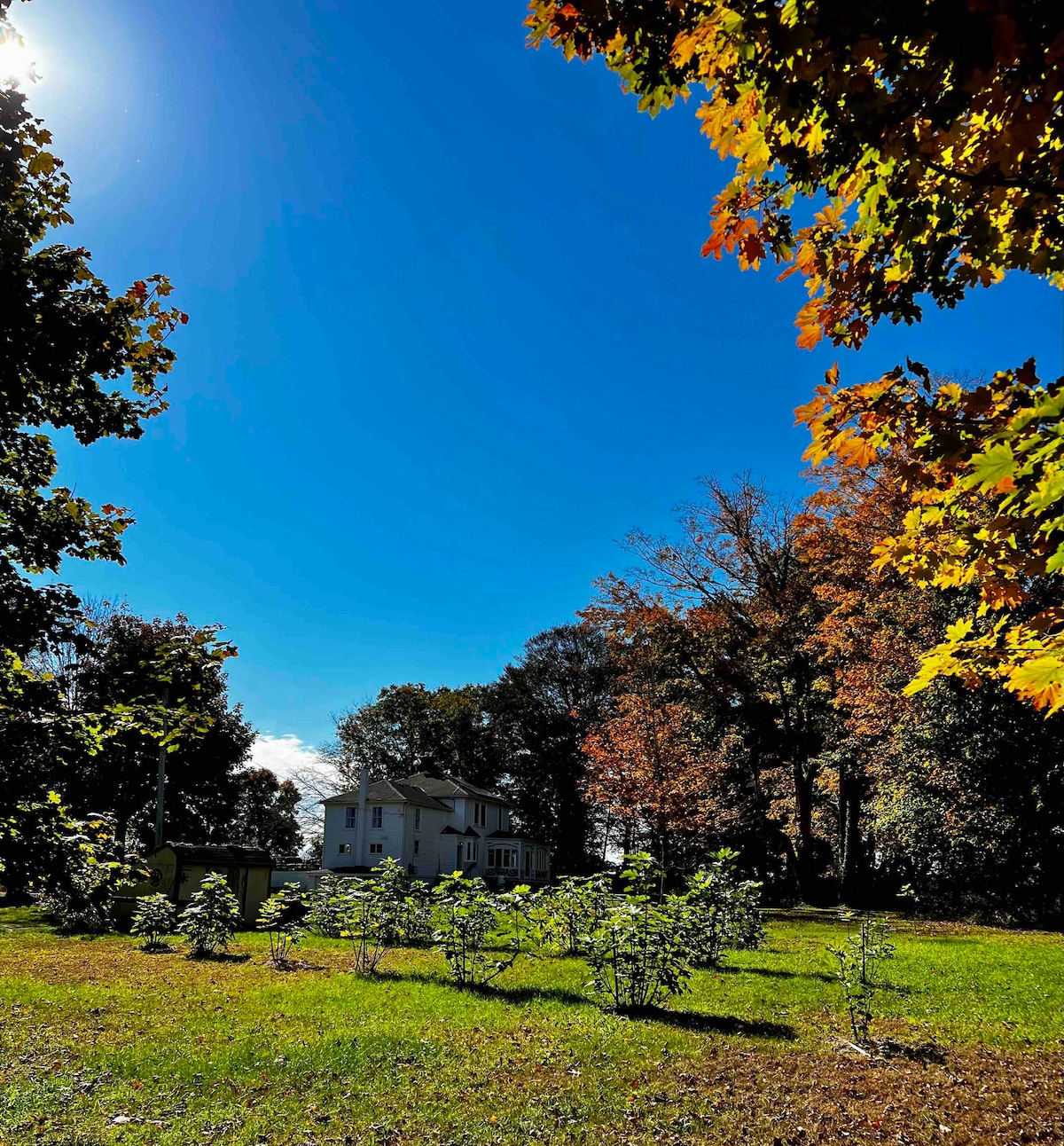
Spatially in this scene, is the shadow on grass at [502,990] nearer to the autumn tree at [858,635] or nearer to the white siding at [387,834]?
the autumn tree at [858,635]

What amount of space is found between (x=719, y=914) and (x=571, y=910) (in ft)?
8.51

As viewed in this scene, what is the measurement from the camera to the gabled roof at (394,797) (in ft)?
115

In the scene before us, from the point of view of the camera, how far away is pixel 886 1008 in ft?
26.9

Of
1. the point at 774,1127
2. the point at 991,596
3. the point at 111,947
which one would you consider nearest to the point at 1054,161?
the point at 991,596

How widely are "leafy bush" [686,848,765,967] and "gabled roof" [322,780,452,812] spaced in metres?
23.9

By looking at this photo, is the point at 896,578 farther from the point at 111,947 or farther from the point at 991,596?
the point at 111,947

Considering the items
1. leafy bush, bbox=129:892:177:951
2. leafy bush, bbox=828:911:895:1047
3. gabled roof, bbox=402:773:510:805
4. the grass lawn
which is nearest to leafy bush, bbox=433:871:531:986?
the grass lawn

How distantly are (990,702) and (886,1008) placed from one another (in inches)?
398

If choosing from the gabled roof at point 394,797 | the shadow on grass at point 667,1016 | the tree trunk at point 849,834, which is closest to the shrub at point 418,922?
the shadow on grass at point 667,1016

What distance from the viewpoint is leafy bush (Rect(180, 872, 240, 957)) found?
13945 millimetres

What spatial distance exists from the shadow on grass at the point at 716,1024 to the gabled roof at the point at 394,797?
28.5 metres

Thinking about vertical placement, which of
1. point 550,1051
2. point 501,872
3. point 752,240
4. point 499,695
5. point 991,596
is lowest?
point 501,872

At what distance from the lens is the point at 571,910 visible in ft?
39.7

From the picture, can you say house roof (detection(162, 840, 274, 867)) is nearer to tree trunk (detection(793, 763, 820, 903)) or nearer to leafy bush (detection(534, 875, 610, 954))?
leafy bush (detection(534, 875, 610, 954))
